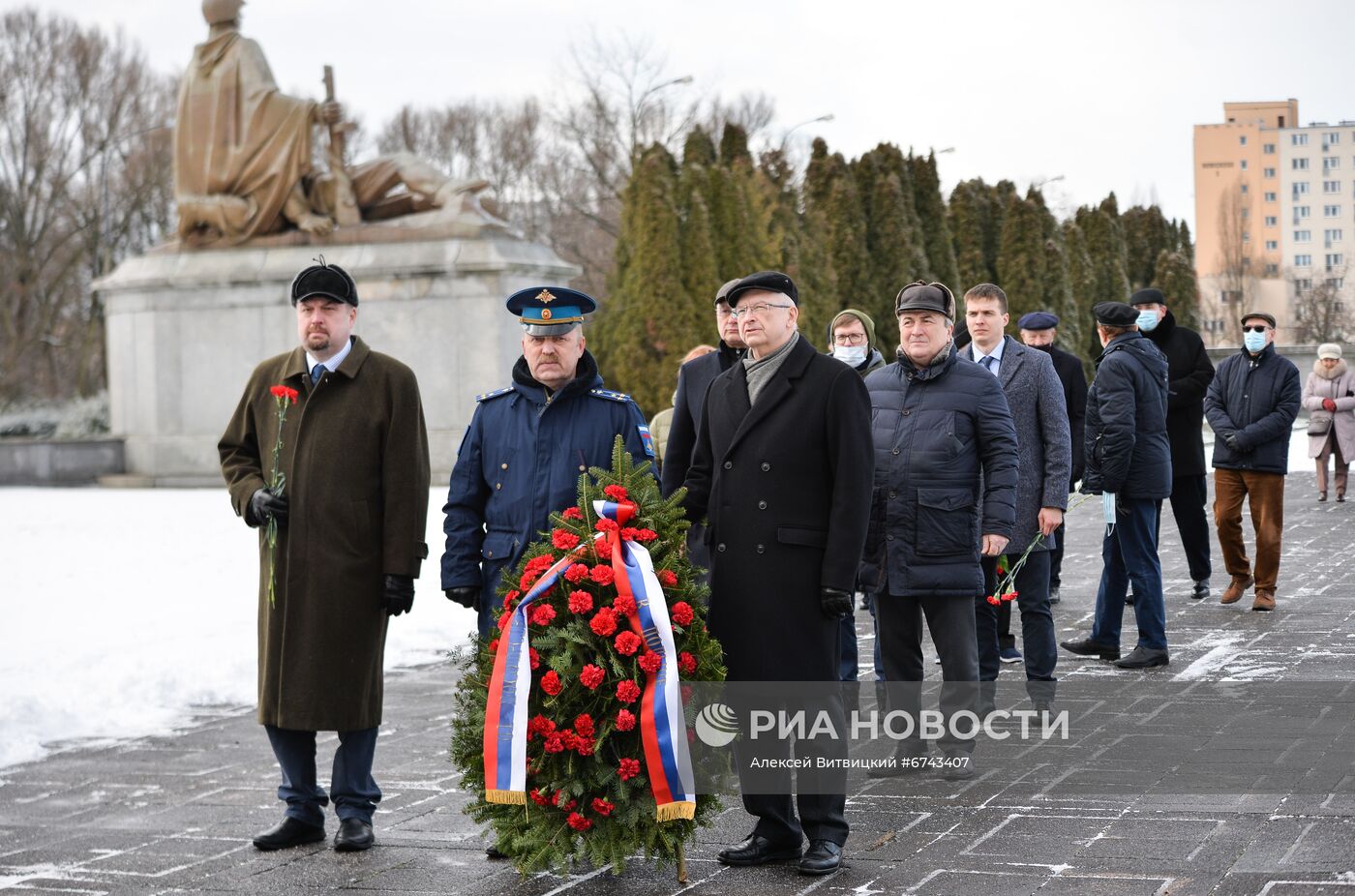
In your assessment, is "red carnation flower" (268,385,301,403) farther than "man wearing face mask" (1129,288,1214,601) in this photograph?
No

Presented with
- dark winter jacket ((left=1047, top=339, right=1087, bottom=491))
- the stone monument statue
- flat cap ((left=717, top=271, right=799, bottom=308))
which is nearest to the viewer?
flat cap ((left=717, top=271, right=799, bottom=308))

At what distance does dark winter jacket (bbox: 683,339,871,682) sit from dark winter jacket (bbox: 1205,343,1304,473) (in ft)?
20.6

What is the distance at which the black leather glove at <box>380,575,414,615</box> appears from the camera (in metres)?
6.00

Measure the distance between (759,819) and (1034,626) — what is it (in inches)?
102

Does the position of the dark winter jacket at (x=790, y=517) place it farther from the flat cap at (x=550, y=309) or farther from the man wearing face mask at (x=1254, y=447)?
the man wearing face mask at (x=1254, y=447)

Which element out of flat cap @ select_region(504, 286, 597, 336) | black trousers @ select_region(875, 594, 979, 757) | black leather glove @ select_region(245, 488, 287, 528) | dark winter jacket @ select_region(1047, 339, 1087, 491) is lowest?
black trousers @ select_region(875, 594, 979, 757)

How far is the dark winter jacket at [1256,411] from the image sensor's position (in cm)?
1101

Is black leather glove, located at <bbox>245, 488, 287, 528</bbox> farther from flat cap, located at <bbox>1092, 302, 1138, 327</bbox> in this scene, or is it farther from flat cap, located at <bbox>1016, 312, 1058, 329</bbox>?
flat cap, located at <bbox>1016, 312, 1058, 329</bbox>

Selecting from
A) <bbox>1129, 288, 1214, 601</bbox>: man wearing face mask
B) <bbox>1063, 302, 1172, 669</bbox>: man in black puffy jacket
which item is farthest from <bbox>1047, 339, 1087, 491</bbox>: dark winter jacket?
<bbox>1063, 302, 1172, 669</bbox>: man in black puffy jacket

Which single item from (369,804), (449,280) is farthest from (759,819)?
(449,280)

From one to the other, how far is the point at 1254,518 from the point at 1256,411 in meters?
0.73

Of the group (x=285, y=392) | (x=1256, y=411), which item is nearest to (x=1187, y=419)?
(x=1256, y=411)

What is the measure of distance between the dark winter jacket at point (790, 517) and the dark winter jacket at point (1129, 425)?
150 inches

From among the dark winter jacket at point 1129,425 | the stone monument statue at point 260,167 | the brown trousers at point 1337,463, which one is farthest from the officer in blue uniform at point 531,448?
the stone monument statue at point 260,167
